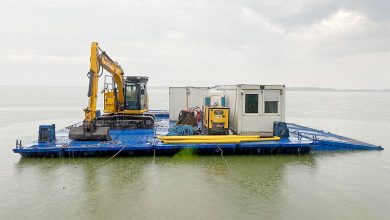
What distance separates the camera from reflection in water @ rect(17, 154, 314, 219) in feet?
29.6

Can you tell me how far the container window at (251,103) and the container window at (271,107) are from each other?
465 millimetres

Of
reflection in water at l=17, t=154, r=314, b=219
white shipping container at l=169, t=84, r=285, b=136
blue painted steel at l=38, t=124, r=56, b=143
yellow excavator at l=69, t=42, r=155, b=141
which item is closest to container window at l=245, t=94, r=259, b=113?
white shipping container at l=169, t=84, r=285, b=136

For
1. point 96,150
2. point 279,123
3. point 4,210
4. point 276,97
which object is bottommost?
point 4,210

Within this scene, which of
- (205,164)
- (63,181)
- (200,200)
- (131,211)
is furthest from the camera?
(205,164)

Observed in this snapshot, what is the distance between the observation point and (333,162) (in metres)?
14.8

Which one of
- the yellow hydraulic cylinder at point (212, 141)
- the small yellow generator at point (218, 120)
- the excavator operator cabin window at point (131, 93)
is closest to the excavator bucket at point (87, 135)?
the yellow hydraulic cylinder at point (212, 141)

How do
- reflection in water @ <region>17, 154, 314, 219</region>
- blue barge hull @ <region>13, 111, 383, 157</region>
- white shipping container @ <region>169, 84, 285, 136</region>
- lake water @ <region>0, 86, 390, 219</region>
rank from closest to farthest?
lake water @ <region>0, 86, 390, 219</region>, reflection in water @ <region>17, 154, 314, 219</region>, blue barge hull @ <region>13, 111, 383, 157</region>, white shipping container @ <region>169, 84, 285, 136</region>

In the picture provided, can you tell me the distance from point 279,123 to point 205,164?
4655mm

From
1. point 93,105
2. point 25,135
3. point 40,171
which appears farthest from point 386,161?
point 25,135

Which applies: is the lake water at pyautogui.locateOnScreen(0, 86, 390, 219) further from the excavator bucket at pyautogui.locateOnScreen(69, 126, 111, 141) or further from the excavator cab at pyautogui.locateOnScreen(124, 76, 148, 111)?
the excavator cab at pyautogui.locateOnScreen(124, 76, 148, 111)

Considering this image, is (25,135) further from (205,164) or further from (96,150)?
(205,164)

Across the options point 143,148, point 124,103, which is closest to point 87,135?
point 143,148

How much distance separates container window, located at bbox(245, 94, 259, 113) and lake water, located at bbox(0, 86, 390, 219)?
2.78 metres

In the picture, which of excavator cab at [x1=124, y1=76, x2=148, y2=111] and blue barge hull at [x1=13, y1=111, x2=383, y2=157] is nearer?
blue barge hull at [x1=13, y1=111, x2=383, y2=157]
